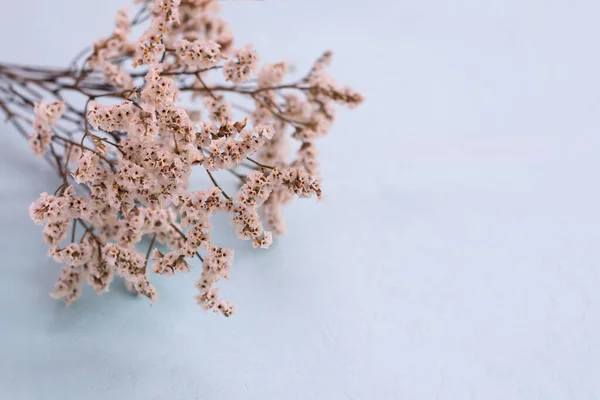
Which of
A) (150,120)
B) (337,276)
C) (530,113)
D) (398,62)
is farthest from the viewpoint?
(398,62)

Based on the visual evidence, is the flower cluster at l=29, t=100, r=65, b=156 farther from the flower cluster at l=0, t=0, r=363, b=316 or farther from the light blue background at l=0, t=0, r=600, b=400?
the light blue background at l=0, t=0, r=600, b=400

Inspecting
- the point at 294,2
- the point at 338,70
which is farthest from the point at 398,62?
the point at 294,2

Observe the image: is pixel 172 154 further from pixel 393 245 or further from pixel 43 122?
pixel 393 245

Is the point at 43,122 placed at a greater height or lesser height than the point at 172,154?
greater

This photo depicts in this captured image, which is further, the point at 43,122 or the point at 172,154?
the point at 43,122

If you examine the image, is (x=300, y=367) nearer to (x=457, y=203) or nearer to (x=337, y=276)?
(x=337, y=276)

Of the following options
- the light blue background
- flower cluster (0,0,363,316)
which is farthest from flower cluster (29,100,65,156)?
the light blue background

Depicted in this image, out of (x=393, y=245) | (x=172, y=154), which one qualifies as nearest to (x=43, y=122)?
(x=172, y=154)
